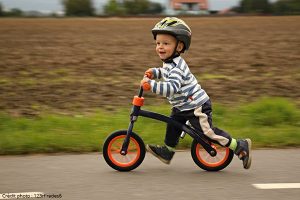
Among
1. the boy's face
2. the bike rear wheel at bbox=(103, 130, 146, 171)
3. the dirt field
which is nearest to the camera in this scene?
the boy's face

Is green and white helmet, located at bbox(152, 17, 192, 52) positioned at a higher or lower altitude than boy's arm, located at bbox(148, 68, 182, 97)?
higher

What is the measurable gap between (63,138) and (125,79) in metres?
5.40

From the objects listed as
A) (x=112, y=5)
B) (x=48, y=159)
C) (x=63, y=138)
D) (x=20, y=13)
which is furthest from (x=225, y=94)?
(x=112, y=5)

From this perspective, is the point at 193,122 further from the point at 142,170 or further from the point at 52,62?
the point at 52,62

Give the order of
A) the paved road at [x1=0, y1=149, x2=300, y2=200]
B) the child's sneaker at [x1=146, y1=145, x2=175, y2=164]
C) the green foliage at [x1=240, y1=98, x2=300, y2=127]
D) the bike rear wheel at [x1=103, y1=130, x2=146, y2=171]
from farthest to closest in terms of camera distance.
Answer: the green foliage at [x1=240, y1=98, x2=300, y2=127] → the child's sneaker at [x1=146, y1=145, x2=175, y2=164] → the bike rear wheel at [x1=103, y1=130, x2=146, y2=171] → the paved road at [x1=0, y1=149, x2=300, y2=200]

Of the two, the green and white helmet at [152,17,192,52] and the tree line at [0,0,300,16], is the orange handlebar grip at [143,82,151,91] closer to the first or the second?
the green and white helmet at [152,17,192,52]

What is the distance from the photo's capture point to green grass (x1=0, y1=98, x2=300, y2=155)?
236 inches

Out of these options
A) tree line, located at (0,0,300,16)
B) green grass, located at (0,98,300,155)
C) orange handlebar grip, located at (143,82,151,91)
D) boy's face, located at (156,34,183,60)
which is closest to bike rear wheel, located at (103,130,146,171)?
orange handlebar grip, located at (143,82,151,91)

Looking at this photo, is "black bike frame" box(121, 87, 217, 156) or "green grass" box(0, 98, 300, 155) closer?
Result: "black bike frame" box(121, 87, 217, 156)

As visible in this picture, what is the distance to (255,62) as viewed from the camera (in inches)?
554

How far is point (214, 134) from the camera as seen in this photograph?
500 cm

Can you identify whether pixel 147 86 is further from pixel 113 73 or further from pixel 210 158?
pixel 113 73

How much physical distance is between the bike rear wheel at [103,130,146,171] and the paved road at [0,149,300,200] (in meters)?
0.09

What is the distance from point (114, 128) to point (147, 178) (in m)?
2.21
